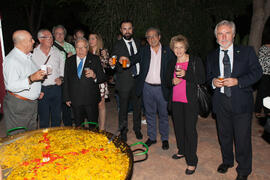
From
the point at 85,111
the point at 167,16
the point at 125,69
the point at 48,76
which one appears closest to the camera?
the point at 85,111

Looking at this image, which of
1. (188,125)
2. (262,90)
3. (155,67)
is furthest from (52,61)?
(262,90)

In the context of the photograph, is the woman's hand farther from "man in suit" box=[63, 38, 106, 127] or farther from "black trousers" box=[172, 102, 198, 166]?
"man in suit" box=[63, 38, 106, 127]

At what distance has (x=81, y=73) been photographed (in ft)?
12.2

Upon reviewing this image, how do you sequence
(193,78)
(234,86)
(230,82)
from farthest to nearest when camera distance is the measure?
(193,78) < (234,86) < (230,82)

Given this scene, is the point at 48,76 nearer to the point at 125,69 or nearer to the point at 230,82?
the point at 125,69

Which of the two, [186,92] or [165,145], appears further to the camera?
[165,145]

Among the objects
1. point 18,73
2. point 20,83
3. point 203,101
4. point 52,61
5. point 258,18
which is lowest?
point 203,101

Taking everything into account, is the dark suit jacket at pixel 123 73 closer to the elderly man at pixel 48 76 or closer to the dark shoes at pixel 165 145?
the elderly man at pixel 48 76

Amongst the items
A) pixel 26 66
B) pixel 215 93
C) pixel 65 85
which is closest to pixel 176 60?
pixel 215 93

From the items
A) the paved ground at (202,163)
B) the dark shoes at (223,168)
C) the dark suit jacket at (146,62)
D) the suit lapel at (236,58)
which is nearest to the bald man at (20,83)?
the dark suit jacket at (146,62)

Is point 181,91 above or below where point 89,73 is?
below

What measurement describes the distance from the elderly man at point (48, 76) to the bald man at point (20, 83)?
30.9 inches

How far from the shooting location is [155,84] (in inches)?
155

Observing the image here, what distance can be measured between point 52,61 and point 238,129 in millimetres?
3348
